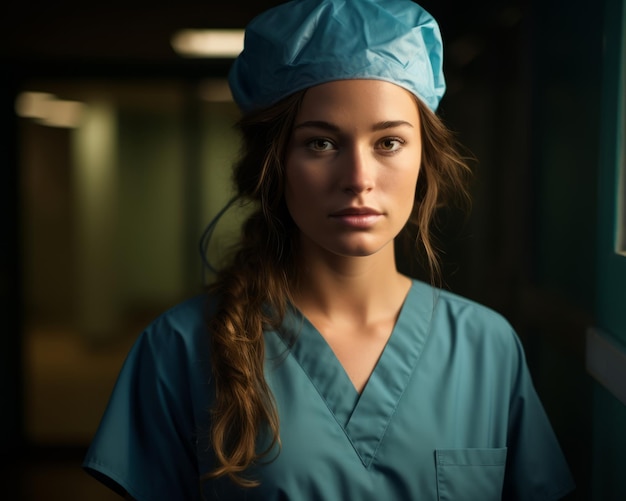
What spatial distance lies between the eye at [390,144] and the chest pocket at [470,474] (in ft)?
1.34

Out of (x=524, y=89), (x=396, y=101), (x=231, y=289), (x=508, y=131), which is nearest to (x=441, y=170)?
(x=396, y=101)

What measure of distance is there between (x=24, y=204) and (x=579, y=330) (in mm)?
2418

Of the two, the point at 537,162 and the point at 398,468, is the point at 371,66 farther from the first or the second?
the point at 537,162

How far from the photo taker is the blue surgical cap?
2.88ft

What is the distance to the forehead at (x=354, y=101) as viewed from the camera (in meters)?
0.86

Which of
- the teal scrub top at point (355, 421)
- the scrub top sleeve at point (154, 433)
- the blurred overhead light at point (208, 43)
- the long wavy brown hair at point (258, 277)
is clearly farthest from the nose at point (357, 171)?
the blurred overhead light at point (208, 43)

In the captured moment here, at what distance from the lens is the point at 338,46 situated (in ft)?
2.89

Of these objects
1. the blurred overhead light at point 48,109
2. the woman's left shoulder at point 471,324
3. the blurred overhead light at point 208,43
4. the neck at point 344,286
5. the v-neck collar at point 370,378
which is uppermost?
the blurred overhead light at point 208,43

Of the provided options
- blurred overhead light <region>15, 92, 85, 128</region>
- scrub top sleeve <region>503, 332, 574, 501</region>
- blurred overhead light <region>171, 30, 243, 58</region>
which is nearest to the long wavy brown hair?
scrub top sleeve <region>503, 332, 574, 501</region>

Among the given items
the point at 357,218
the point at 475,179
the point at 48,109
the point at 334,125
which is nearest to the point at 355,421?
the point at 357,218

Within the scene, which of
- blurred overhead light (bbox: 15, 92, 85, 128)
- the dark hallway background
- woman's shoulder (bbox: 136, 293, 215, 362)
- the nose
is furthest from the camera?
blurred overhead light (bbox: 15, 92, 85, 128)

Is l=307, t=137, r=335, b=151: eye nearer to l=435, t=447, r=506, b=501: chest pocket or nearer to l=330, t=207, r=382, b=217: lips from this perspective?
l=330, t=207, r=382, b=217: lips

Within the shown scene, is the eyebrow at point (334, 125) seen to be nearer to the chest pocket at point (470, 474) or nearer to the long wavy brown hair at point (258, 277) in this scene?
the long wavy brown hair at point (258, 277)

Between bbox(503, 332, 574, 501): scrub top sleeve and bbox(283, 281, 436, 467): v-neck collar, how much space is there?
0.17m
